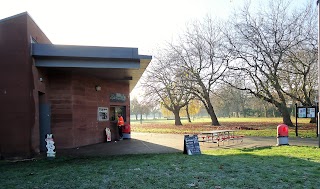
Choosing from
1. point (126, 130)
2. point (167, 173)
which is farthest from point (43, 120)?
point (167, 173)

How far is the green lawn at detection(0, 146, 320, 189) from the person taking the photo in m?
6.14

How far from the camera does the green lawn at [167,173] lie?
614 centimetres

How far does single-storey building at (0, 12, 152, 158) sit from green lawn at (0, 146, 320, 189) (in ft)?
5.10

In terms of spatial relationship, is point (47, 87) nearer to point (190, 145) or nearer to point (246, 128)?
point (190, 145)

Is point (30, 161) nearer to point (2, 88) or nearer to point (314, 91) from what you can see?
point (2, 88)

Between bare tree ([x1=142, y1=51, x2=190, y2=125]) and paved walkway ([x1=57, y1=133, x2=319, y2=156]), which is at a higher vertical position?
bare tree ([x1=142, y1=51, x2=190, y2=125])

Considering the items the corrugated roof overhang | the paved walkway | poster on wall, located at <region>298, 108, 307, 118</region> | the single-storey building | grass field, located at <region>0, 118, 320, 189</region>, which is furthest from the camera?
poster on wall, located at <region>298, 108, 307, 118</region>

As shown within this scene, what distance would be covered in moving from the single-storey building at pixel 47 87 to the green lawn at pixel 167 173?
5.10 feet

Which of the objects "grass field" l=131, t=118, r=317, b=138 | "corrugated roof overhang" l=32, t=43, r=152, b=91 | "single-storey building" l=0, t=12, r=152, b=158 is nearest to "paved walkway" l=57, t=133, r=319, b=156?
"single-storey building" l=0, t=12, r=152, b=158

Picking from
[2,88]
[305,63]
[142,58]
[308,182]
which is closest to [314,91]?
[305,63]

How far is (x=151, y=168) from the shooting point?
7883mm

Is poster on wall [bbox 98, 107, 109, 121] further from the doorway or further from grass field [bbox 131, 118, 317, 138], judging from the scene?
grass field [bbox 131, 118, 317, 138]

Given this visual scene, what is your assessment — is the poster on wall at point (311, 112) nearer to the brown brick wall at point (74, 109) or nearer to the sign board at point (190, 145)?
the sign board at point (190, 145)

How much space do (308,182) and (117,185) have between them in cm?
409
